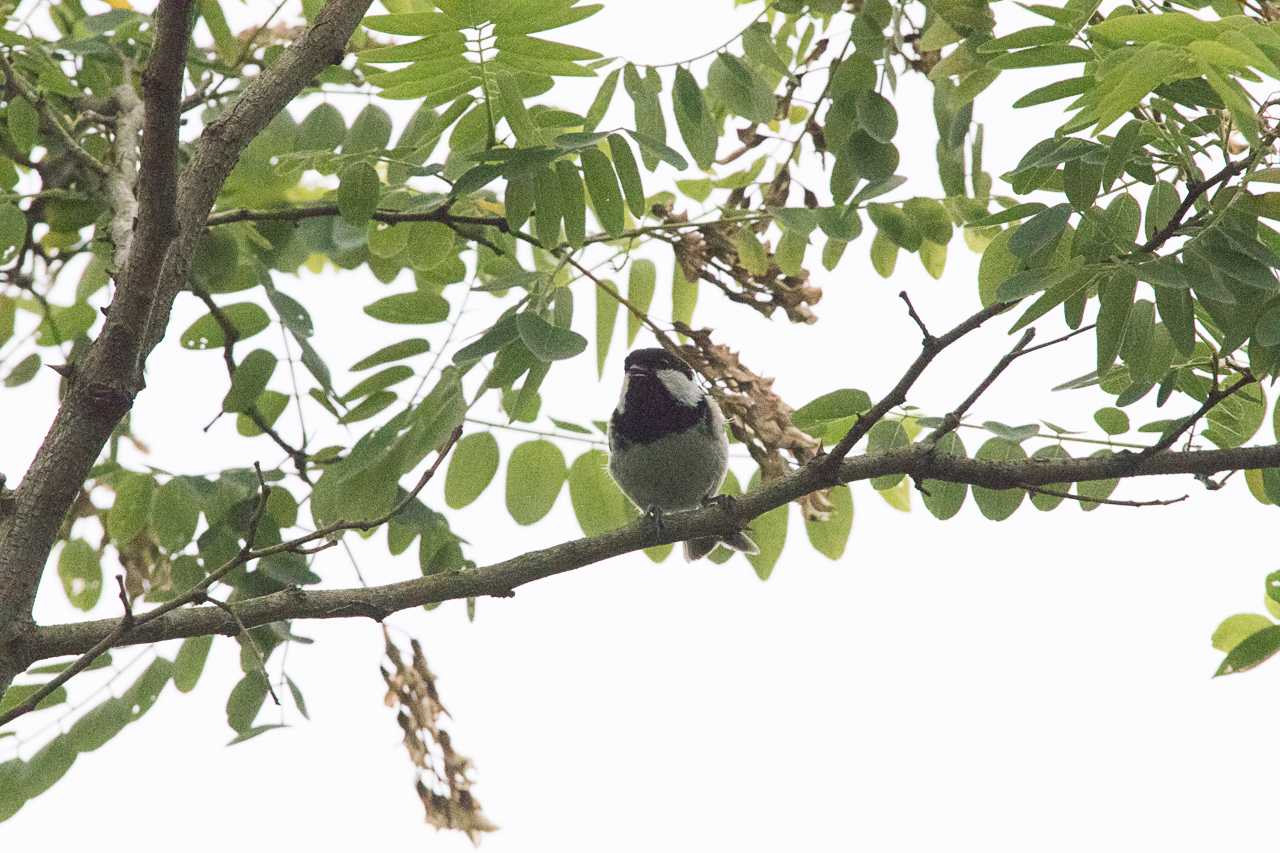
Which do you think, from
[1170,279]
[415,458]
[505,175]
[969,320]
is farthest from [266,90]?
[1170,279]

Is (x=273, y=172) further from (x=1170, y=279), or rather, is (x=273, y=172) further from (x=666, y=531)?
(x=1170, y=279)

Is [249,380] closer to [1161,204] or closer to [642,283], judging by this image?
[642,283]

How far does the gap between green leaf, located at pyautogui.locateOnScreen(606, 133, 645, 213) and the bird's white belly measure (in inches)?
46.1

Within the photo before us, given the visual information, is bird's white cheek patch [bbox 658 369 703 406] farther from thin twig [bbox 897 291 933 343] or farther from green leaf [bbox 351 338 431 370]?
thin twig [bbox 897 291 933 343]

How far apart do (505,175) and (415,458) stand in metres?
0.83

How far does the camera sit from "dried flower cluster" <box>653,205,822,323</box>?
3.56m

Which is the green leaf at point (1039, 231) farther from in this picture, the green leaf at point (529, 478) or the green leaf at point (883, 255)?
the green leaf at point (529, 478)

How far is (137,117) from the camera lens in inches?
159

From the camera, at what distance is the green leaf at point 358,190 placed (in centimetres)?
329

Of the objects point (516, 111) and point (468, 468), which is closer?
point (516, 111)

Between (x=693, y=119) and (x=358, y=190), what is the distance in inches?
36.3

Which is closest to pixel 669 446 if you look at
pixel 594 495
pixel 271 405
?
pixel 594 495

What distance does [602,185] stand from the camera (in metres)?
3.33

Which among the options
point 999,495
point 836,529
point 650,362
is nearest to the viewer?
point 999,495
